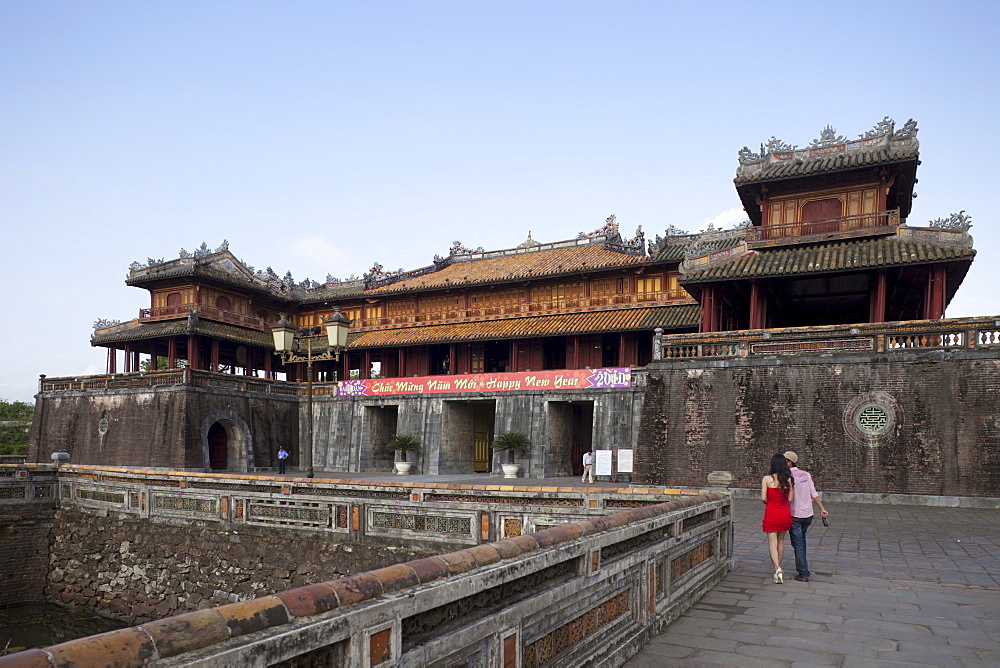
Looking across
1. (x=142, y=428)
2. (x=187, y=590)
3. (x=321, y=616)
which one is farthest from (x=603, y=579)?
(x=142, y=428)

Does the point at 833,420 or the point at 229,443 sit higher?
the point at 833,420

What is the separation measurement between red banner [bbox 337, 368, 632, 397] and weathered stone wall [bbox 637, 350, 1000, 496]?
3821 mm

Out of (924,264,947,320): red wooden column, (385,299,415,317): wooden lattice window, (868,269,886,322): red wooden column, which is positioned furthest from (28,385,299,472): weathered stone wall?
(924,264,947,320): red wooden column

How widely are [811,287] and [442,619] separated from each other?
22.8 metres

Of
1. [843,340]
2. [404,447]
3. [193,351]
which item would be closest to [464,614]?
[843,340]

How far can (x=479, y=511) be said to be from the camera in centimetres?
977

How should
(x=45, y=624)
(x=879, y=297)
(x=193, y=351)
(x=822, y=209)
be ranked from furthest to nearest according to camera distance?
(x=193, y=351) < (x=822, y=209) < (x=879, y=297) < (x=45, y=624)

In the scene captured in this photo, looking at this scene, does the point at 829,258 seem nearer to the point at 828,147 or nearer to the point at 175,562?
the point at 828,147

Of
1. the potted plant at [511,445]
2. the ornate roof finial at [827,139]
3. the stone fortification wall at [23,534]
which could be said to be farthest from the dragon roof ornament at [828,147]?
the stone fortification wall at [23,534]

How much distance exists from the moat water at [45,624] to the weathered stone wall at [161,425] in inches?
398

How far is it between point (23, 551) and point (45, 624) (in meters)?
2.12

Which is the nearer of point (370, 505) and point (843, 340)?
point (370, 505)

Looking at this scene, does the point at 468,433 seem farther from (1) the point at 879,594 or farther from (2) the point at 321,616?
(2) the point at 321,616

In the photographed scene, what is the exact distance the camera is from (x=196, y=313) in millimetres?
30609
